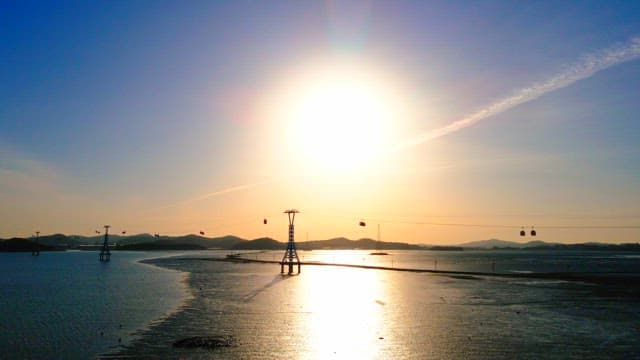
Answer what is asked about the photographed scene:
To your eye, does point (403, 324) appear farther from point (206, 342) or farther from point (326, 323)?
point (206, 342)

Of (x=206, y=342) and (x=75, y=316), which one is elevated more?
(x=206, y=342)

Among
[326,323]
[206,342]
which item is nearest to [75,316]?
[206,342]

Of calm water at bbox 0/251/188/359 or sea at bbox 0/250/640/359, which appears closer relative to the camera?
sea at bbox 0/250/640/359

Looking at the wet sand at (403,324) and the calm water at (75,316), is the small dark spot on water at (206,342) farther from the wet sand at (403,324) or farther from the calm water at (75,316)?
the calm water at (75,316)

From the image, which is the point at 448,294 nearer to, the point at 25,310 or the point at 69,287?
the point at 25,310

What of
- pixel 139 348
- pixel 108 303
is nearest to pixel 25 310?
pixel 108 303

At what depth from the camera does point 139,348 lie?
1019 inches

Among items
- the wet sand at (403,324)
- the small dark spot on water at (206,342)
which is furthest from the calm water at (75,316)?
the small dark spot on water at (206,342)

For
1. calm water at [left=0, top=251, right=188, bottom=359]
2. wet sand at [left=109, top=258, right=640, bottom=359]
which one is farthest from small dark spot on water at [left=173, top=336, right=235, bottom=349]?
calm water at [left=0, top=251, right=188, bottom=359]

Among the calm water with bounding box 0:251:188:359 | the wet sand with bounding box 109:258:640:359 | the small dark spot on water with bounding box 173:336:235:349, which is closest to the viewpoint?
the wet sand with bounding box 109:258:640:359

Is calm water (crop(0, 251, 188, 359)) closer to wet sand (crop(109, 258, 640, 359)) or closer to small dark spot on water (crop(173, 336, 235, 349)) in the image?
wet sand (crop(109, 258, 640, 359))

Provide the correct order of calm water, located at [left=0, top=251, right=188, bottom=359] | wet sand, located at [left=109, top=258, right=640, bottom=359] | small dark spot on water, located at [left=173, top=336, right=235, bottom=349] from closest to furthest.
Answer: wet sand, located at [left=109, top=258, right=640, bottom=359]
small dark spot on water, located at [left=173, top=336, right=235, bottom=349]
calm water, located at [left=0, top=251, right=188, bottom=359]

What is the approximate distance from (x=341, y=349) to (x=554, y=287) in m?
43.9

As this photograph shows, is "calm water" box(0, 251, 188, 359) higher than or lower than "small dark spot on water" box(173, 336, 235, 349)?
lower
